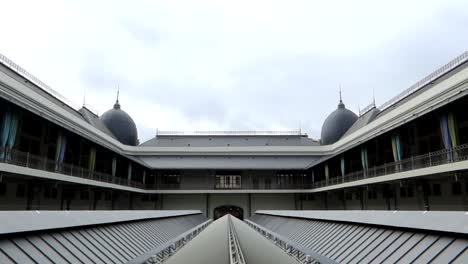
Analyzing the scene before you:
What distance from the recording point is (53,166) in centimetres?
2339

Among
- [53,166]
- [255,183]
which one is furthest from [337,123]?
[53,166]

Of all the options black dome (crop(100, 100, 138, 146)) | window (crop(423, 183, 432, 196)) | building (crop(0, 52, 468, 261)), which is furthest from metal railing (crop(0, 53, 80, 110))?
window (crop(423, 183, 432, 196))

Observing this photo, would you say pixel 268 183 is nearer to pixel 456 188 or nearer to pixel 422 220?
pixel 456 188

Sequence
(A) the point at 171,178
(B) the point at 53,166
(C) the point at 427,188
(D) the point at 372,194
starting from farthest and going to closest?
1. (A) the point at 171,178
2. (D) the point at 372,194
3. (B) the point at 53,166
4. (C) the point at 427,188

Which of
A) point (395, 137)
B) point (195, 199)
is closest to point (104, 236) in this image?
point (395, 137)

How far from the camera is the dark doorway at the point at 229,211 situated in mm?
44156

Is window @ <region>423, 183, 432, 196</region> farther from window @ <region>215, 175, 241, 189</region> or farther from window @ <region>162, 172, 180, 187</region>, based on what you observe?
window @ <region>162, 172, 180, 187</region>

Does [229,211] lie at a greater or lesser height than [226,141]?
lesser

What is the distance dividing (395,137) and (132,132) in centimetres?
3460

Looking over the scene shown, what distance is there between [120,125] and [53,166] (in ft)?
76.8

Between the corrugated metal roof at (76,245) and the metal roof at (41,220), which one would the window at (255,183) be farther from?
the metal roof at (41,220)

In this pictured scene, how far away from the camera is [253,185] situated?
144 ft

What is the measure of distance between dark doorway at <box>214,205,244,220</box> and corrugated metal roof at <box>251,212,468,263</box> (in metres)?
34.7

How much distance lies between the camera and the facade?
62.3 ft
